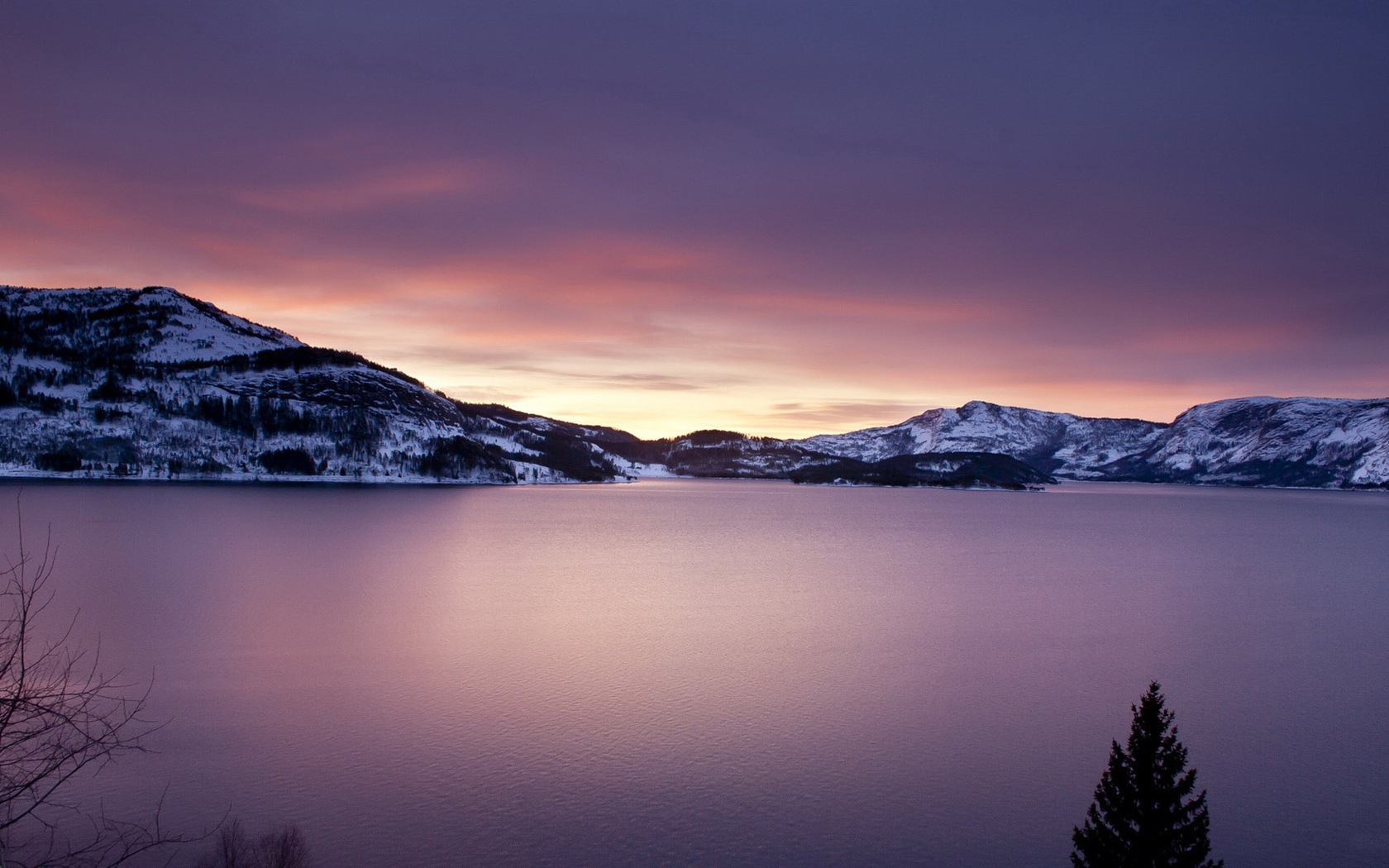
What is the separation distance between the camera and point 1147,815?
11.4m

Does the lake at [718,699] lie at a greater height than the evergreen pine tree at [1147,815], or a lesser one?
lesser

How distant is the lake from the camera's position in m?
15.2

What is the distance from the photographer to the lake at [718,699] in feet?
49.8

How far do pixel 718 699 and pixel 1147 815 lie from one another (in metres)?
13.3

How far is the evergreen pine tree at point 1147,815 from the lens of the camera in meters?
11.2

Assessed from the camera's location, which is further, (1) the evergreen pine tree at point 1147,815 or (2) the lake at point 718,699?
(2) the lake at point 718,699

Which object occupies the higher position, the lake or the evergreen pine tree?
the evergreen pine tree

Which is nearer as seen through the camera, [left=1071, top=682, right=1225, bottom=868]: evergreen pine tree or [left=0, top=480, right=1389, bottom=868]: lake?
[left=1071, top=682, right=1225, bottom=868]: evergreen pine tree

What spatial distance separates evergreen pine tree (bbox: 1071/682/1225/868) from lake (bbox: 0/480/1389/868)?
3.18 metres

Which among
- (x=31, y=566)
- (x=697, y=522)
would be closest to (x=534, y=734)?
(x=31, y=566)

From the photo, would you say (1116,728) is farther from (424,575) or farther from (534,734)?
(424,575)

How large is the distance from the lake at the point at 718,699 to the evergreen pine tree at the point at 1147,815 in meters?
3.18

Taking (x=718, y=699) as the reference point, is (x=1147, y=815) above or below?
above

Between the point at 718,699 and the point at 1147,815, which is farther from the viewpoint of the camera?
the point at 718,699
